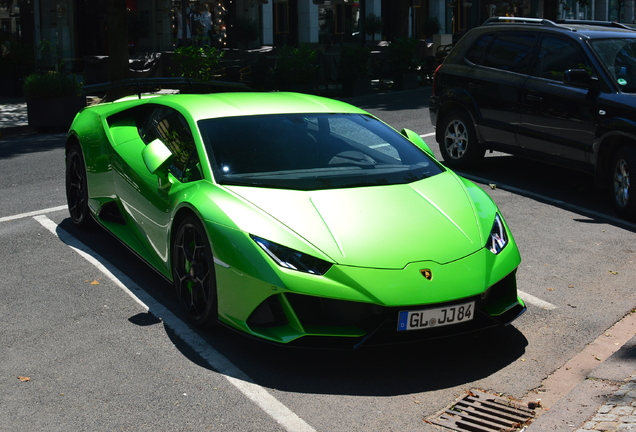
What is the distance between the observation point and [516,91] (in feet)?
31.0

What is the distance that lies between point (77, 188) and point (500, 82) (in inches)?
195

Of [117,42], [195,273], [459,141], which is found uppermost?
[117,42]

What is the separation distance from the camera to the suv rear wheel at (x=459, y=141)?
10.2 metres

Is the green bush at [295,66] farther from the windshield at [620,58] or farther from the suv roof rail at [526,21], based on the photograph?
the windshield at [620,58]

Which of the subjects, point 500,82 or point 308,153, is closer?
point 308,153

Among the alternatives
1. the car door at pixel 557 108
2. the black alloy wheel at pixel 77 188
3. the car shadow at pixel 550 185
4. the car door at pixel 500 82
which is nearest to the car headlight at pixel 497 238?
the car shadow at pixel 550 185

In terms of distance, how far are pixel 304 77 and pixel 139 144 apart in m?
14.7

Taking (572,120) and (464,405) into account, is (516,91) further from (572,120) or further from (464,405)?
(464,405)

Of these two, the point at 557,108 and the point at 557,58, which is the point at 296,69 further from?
the point at 557,108

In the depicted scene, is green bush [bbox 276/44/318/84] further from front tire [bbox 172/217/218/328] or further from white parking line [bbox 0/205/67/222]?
A: front tire [bbox 172/217/218/328]

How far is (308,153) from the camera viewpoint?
18.2 ft

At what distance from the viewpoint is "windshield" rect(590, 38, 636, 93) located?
8484mm

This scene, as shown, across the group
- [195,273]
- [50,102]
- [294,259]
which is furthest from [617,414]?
[50,102]

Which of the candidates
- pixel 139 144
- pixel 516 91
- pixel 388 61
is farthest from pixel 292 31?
pixel 139 144
